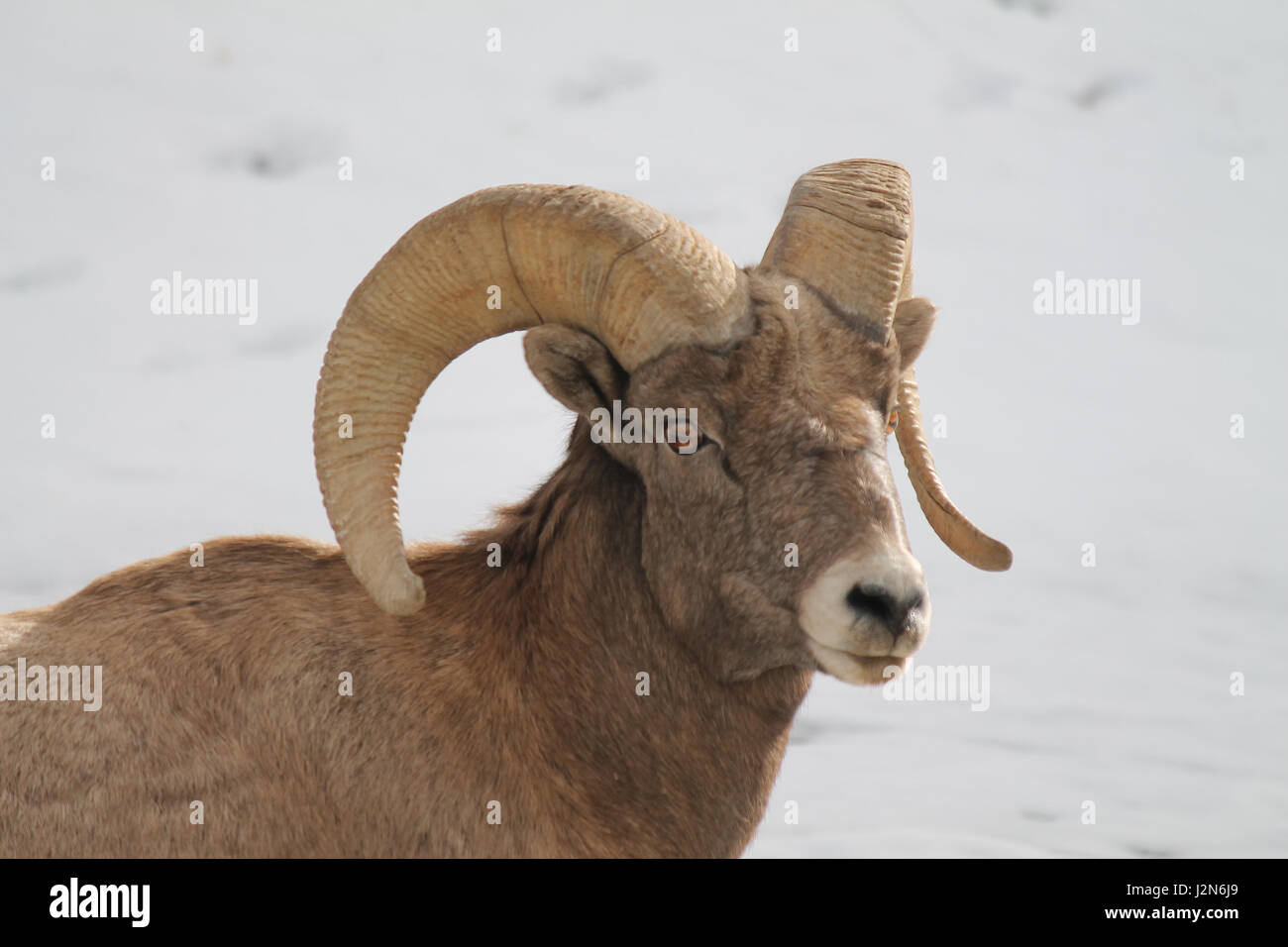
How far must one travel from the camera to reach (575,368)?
27.2ft

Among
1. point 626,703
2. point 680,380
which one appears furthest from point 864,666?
point 680,380

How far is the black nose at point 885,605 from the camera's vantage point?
714cm

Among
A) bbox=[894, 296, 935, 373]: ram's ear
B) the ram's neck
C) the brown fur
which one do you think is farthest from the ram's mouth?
bbox=[894, 296, 935, 373]: ram's ear

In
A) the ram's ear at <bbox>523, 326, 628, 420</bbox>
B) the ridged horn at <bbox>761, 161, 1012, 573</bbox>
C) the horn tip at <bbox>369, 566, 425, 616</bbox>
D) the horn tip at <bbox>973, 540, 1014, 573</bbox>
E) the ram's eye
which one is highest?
the ridged horn at <bbox>761, 161, 1012, 573</bbox>

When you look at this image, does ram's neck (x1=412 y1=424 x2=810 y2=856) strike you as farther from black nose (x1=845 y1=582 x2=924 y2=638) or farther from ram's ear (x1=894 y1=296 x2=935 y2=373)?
ram's ear (x1=894 y1=296 x2=935 y2=373)

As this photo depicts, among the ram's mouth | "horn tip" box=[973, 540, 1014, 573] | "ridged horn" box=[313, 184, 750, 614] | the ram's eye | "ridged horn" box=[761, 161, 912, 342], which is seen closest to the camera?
the ram's mouth

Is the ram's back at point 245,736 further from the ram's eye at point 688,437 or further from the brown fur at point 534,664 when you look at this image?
the ram's eye at point 688,437

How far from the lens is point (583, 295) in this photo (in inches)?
326

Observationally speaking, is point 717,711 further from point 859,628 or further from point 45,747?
point 45,747

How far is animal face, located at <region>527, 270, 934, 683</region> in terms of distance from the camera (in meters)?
7.39

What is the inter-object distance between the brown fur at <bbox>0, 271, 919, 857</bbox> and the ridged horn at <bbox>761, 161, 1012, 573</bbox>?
0.80ft

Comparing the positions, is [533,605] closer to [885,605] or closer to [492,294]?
[492,294]

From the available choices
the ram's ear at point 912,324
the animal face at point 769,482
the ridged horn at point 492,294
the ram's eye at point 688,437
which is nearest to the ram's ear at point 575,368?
the animal face at point 769,482
